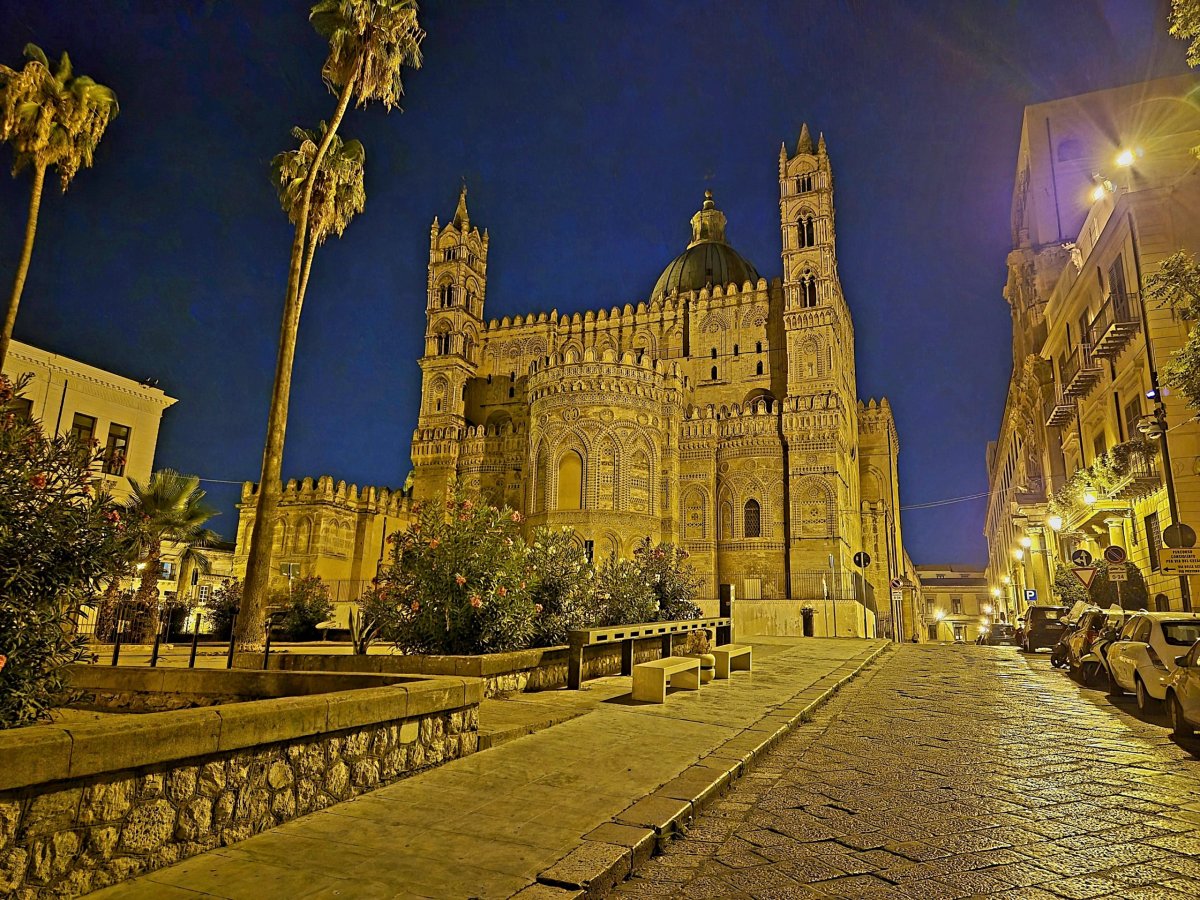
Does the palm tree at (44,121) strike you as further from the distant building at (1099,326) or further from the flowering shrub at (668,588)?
the distant building at (1099,326)

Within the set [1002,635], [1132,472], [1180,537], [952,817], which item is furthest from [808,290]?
[952,817]

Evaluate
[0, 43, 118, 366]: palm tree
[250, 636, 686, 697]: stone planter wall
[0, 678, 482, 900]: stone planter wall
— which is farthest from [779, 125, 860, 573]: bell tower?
[0, 678, 482, 900]: stone planter wall

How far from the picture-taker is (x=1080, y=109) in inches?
1357

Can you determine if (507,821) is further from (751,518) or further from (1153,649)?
(751,518)

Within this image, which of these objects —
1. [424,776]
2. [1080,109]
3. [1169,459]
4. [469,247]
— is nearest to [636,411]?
[469,247]

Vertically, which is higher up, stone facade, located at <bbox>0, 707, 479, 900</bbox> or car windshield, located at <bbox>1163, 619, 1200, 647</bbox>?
car windshield, located at <bbox>1163, 619, 1200, 647</bbox>

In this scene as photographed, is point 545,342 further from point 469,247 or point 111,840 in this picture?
point 111,840

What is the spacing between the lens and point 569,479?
112 feet

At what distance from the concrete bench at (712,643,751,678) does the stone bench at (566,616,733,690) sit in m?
0.83

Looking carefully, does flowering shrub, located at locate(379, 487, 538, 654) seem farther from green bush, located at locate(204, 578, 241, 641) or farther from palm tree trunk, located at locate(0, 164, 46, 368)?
palm tree trunk, located at locate(0, 164, 46, 368)

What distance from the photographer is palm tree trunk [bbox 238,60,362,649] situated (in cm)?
1435

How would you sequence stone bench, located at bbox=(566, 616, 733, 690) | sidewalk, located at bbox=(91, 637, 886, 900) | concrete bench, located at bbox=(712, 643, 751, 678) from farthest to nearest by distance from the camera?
1. concrete bench, located at bbox=(712, 643, 751, 678)
2. stone bench, located at bbox=(566, 616, 733, 690)
3. sidewalk, located at bbox=(91, 637, 886, 900)

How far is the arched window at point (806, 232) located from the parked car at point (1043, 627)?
75.8 feet

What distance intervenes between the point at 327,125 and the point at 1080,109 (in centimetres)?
3367
